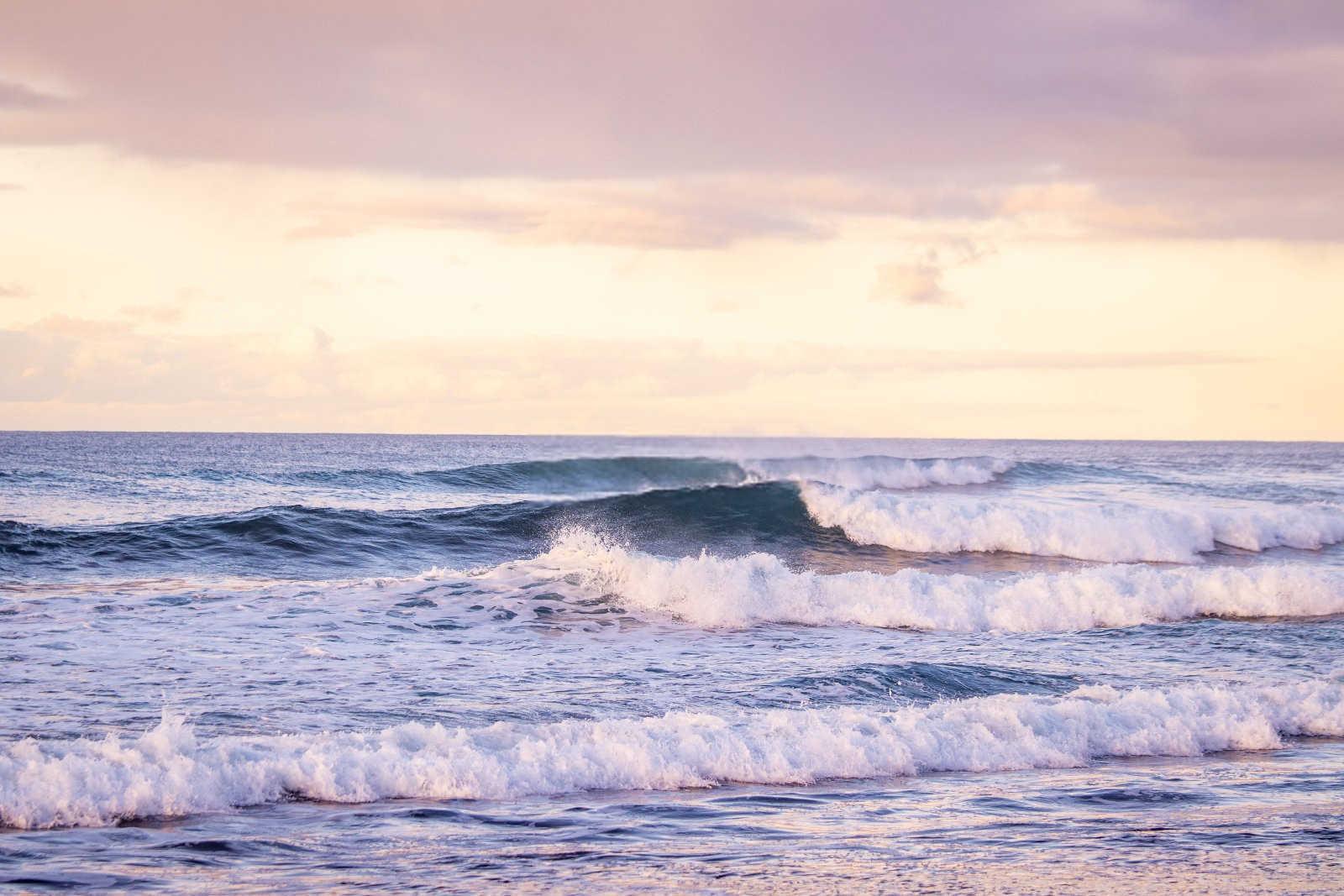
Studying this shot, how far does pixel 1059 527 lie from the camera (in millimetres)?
23391

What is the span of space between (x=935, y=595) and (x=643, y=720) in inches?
290

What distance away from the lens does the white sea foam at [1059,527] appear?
23.0 meters

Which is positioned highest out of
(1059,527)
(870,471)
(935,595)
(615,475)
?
(870,471)

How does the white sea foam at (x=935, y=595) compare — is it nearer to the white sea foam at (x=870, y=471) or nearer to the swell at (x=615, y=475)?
the swell at (x=615, y=475)

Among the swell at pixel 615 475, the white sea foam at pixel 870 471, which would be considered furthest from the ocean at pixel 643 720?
the swell at pixel 615 475

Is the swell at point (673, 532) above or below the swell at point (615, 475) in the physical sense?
below

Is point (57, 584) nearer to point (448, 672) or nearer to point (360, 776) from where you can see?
point (448, 672)

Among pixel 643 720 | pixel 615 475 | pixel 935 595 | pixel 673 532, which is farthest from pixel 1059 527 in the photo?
pixel 615 475

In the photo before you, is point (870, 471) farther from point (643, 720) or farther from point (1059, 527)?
point (643, 720)

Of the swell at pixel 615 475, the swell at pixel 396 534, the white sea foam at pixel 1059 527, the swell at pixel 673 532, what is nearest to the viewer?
the swell at pixel 396 534

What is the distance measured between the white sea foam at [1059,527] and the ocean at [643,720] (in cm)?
158

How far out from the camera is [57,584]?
50.3ft

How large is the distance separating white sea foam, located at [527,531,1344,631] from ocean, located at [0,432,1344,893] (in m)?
0.05

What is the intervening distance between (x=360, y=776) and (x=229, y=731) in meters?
1.49
